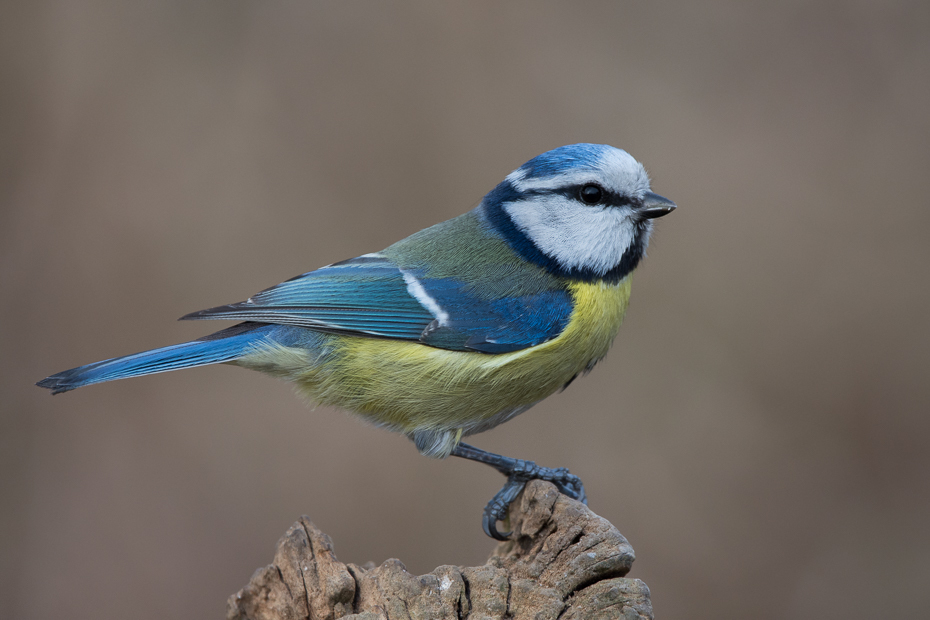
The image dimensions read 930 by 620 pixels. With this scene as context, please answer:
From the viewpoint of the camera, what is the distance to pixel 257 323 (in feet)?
9.43

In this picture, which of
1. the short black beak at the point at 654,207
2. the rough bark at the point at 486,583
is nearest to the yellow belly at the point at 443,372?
the short black beak at the point at 654,207

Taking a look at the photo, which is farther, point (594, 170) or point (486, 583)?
point (594, 170)

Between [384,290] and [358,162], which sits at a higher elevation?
[358,162]

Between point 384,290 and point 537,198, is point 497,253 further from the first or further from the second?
point 384,290

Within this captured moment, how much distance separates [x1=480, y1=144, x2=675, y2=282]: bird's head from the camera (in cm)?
278

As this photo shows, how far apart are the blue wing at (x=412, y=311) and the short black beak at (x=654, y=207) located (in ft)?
1.32

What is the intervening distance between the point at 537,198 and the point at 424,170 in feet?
5.12

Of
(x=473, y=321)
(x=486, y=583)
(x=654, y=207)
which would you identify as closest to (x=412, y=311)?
(x=473, y=321)

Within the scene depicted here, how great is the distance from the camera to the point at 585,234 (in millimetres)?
2814

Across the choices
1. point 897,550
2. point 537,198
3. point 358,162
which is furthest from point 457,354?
point 897,550

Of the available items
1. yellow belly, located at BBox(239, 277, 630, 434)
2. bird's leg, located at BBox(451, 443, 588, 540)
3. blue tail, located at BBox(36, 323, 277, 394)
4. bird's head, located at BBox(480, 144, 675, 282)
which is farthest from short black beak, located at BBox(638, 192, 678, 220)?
blue tail, located at BBox(36, 323, 277, 394)

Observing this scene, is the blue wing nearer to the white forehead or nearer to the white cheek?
the white cheek

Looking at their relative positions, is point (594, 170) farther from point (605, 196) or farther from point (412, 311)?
point (412, 311)

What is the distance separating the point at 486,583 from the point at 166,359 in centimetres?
131
